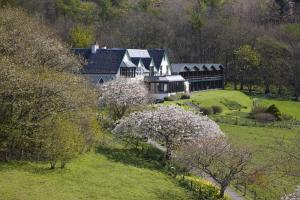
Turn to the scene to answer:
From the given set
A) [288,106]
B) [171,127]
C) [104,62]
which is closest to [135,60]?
[104,62]

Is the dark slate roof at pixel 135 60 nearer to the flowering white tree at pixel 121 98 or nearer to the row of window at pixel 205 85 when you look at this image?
the row of window at pixel 205 85

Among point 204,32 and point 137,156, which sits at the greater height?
point 204,32

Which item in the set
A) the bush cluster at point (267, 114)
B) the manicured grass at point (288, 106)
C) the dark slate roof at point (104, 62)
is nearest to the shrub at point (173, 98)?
the dark slate roof at point (104, 62)

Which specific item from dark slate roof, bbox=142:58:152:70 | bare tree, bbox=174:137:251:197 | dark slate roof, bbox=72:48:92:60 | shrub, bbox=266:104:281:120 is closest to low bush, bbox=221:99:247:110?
shrub, bbox=266:104:281:120

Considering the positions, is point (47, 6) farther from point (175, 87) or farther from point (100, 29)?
point (175, 87)

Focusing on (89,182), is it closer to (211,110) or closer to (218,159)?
(218,159)

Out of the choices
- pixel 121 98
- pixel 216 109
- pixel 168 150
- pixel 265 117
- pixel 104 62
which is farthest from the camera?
pixel 104 62

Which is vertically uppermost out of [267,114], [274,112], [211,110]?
[211,110]
